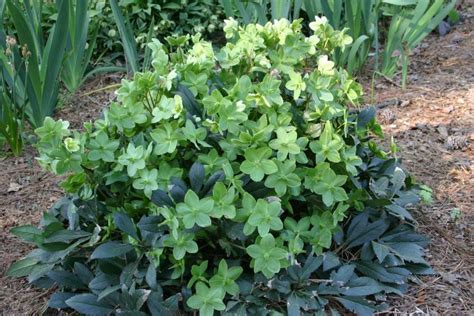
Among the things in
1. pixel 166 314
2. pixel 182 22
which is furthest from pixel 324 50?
pixel 182 22

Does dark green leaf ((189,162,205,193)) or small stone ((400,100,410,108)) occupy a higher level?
dark green leaf ((189,162,205,193))

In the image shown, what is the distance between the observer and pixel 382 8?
3.57 meters

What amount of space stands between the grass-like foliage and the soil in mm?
99

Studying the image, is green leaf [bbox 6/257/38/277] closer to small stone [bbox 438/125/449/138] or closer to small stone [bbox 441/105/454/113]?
small stone [bbox 438/125/449/138]

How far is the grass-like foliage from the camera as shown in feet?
5.82

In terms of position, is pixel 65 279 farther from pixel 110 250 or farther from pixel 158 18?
pixel 158 18

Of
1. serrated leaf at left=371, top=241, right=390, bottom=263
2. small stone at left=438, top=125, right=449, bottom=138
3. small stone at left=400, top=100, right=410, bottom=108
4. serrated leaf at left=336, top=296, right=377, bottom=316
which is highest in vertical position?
serrated leaf at left=371, top=241, right=390, bottom=263

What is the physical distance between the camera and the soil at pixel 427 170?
6.69 feet

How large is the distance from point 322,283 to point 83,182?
75cm

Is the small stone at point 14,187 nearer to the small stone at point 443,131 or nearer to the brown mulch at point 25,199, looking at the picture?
the brown mulch at point 25,199

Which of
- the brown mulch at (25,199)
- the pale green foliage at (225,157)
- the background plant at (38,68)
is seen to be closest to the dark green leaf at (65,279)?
the brown mulch at (25,199)

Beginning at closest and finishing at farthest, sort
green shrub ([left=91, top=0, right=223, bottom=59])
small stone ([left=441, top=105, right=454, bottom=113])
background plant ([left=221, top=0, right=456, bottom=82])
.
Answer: small stone ([left=441, top=105, right=454, bottom=113])
background plant ([left=221, top=0, right=456, bottom=82])
green shrub ([left=91, top=0, right=223, bottom=59])

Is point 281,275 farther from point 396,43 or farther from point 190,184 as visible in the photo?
point 396,43

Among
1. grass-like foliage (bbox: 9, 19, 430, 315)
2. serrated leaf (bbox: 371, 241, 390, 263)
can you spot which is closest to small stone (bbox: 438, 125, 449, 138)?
grass-like foliage (bbox: 9, 19, 430, 315)
